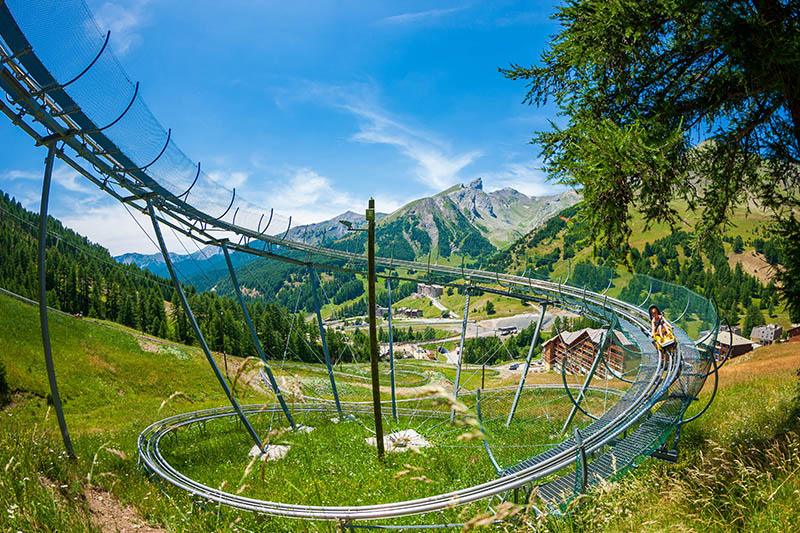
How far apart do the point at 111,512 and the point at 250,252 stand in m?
11.1

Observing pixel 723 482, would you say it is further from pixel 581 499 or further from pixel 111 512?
pixel 111 512

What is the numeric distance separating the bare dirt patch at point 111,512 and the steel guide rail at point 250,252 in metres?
1.04

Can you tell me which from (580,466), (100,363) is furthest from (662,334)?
(100,363)

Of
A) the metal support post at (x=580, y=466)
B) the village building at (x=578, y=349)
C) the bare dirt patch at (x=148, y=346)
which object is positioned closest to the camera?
the metal support post at (x=580, y=466)

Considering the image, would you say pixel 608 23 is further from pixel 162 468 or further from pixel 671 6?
pixel 162 468

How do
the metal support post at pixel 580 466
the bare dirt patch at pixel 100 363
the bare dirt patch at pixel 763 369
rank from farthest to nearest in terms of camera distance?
1. the bare dirt patch at pixel 100 363
2. the bare dirt patch at pixel 763 369
3. the metal support post at pixel 580 466

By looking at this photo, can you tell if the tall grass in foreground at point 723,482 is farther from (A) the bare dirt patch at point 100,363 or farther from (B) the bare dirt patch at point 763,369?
(A) the bare dirt patch at point 100,363

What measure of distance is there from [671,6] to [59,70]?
1257 cm

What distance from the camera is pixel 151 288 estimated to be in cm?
8962

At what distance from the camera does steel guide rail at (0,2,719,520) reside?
544 centimetres

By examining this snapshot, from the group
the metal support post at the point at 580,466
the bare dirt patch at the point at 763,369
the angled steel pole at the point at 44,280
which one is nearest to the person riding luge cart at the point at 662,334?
the metal support post at the point at 580,466

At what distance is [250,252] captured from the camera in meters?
16.2

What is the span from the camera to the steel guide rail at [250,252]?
214 inches

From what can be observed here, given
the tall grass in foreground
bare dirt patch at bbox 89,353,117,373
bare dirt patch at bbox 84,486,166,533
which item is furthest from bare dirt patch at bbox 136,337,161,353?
the tall grass in foreground
